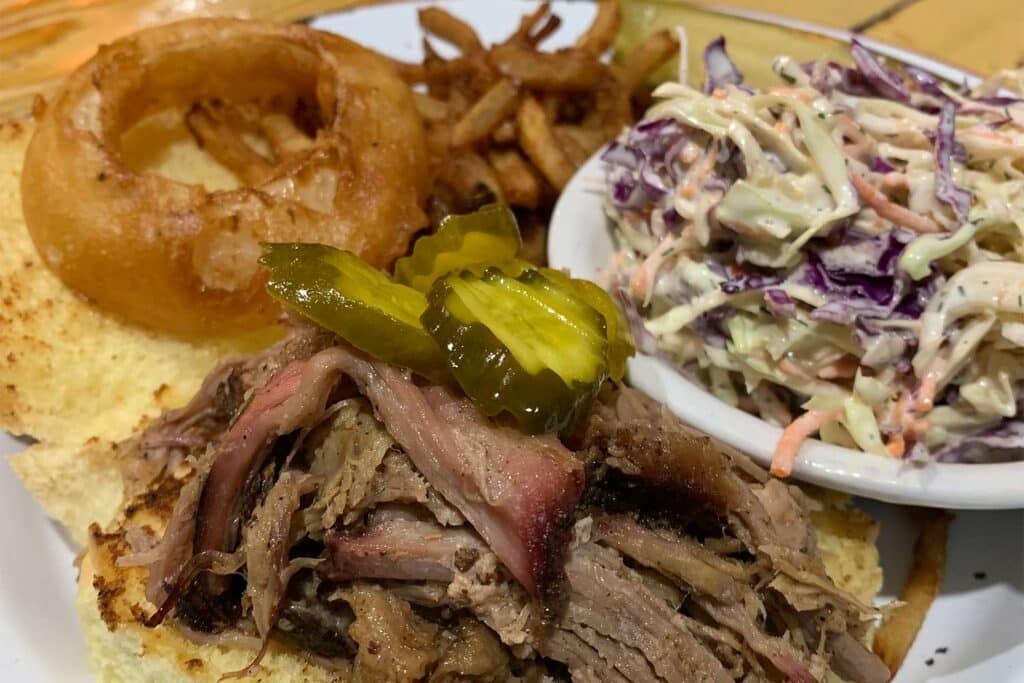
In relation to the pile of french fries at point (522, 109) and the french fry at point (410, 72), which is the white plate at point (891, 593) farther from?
the french fry at point (410, 72)

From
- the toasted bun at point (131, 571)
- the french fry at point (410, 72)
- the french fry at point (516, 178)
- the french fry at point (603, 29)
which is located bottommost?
the toasted bun at point (131, 571)

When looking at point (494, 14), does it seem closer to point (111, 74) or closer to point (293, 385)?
point (111, 74)

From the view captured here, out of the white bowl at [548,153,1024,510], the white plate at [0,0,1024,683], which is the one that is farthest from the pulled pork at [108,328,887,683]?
the white plate at [0,0,1024,683]

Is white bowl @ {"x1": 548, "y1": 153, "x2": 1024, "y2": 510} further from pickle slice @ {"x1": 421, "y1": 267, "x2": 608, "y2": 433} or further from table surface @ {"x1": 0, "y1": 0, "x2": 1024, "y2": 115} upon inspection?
table surface @ {"x1": 0, "y1": 0, "x2": 1024, "y2": 115}

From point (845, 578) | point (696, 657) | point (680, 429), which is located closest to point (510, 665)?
point (696, 657)

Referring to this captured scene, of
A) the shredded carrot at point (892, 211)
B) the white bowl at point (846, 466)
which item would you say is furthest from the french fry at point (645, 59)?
the white bowl at point (846, 466)

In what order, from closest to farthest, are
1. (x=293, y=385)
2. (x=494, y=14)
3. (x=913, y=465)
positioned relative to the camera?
(x=293, y=385) → (x=913, y=465) → (x=494, y=14)

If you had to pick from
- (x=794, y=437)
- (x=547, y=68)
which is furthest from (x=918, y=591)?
(x=547, y=68)
